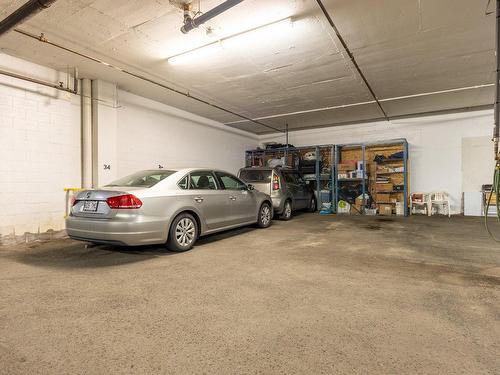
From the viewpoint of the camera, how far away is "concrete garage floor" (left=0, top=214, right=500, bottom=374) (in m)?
1.61

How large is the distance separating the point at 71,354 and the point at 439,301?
2.83 meters

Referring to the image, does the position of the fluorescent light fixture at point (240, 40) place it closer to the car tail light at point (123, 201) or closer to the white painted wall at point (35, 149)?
the white painted wall at point (35, 149)

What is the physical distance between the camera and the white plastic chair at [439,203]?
8.86 m

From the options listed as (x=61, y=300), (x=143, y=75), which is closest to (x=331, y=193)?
(x=143, y=75)

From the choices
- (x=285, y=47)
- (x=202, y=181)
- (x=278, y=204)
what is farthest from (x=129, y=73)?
(x=278, y=204)

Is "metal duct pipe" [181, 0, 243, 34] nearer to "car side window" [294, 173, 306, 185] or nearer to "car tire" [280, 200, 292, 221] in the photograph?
"car tire" [280, 200, 292, 221]

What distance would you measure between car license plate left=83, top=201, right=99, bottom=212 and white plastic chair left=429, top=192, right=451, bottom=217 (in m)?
9.55

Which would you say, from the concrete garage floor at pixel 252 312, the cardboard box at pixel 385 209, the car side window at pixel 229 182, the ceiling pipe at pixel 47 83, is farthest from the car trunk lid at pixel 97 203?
the cardboard box at pixel 385 209

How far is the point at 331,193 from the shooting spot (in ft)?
34.0

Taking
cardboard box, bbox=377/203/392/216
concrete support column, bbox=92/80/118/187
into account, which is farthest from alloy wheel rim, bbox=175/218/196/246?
cardboard box, bbox=377/203/392/216

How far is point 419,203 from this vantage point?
30.2 ft

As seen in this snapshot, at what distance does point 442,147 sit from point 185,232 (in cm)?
925

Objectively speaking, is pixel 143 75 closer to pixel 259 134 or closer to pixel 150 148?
pixel 150 148

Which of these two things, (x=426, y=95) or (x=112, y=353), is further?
(x=426, y=95)
